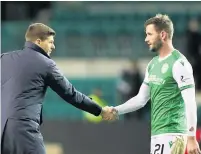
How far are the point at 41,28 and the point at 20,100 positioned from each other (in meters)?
0.72

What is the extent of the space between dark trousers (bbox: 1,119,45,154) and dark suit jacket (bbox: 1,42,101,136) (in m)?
0.05

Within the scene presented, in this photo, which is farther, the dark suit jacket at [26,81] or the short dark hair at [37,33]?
the short dark hair at [37,33]

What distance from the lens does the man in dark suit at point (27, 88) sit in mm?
5867

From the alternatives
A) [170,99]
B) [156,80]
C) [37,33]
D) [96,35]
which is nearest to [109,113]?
[156,80]

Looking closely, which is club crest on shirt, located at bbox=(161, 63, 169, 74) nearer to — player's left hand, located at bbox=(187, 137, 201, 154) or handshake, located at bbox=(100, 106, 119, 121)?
player's left hand, located at bbox=(187, 137, 201, 154)

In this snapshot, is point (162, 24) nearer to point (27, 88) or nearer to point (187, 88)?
point (187, 88)

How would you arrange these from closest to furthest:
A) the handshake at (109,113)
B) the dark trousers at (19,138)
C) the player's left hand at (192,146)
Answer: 1. the player's left hand at (192,146)
2. the dark trousers at (19,138)
3. the handshake at (109,113)

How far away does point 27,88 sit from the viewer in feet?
19.5

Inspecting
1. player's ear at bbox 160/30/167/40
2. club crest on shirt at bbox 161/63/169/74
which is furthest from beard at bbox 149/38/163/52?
club crest on shirt at bbox 161/63/169/74

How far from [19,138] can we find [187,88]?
1.52 metres

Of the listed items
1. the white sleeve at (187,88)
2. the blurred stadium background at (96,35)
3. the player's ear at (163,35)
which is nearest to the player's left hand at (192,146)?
the white sleeve at (187,88)

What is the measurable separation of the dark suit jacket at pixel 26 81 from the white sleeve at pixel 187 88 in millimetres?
1068

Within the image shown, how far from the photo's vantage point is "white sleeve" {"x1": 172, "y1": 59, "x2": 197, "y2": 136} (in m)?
5.74

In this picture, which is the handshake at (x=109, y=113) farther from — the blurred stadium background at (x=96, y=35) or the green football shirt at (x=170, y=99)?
the blurred stadium background at (x=96, y=35)
